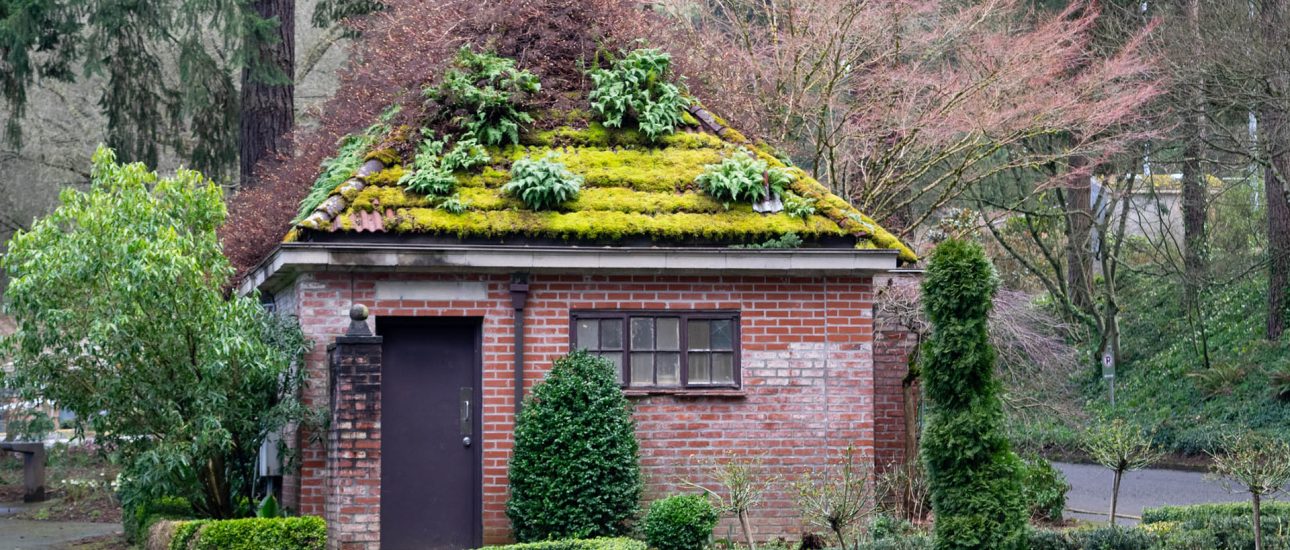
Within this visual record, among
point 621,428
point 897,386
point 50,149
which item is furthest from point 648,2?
point 50,149

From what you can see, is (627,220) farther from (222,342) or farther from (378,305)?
(222,342)

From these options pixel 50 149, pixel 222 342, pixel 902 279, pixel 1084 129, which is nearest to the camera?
pixel 222 342

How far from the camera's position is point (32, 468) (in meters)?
20.7

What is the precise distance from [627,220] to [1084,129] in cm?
882

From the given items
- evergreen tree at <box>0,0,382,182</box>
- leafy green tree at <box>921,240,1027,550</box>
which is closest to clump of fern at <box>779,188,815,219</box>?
leafy green tree at <box>921,240,1027,550</box>

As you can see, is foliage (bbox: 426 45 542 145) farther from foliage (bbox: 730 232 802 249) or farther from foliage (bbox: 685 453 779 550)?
foliage (bbox: 685 453 779 550)

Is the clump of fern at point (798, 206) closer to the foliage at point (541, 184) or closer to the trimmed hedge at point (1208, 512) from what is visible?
the foliage at point (541, 184)

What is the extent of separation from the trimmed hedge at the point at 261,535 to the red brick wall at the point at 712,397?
1.11m

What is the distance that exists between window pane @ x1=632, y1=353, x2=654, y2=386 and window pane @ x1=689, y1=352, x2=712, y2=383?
392 millimetres

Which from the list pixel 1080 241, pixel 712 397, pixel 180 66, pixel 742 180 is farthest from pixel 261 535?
pixel 1080 241

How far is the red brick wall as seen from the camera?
40.3 ft

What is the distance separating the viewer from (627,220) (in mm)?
12625

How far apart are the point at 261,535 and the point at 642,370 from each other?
3.77 m

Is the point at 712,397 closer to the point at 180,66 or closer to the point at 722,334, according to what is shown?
the point at 722,334
